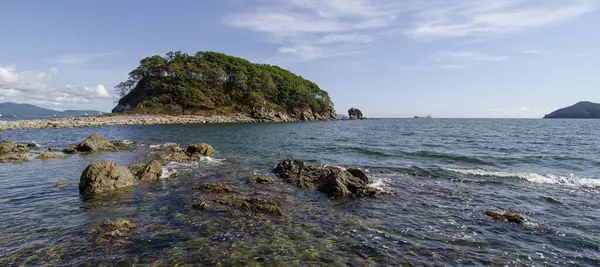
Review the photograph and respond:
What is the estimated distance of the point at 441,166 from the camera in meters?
24.4

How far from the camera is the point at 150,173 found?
17844mm

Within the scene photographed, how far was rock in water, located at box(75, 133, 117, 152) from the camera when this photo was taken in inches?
1161

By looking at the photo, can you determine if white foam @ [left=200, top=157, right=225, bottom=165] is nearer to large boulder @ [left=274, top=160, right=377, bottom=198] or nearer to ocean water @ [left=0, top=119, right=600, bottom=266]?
ocean water @ [left=0, top=119, right=600, bottom=266]

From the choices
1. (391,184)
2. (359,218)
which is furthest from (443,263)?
(391,184)

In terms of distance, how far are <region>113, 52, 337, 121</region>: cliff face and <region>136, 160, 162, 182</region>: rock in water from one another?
95130mm

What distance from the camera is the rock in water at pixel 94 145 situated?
29484 millimetres

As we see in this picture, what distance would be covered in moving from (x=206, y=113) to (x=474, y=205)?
10823 cm

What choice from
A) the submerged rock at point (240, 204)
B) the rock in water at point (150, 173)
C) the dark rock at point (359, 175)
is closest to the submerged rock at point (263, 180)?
the submerged rock at point (240, 204)

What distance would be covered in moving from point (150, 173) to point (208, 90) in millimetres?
108620

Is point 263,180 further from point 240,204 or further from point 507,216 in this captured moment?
point 507,216

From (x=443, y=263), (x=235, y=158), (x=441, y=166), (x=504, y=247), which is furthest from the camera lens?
(x=235, y=158)

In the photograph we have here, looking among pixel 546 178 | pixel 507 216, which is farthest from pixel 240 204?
pixel 546 178

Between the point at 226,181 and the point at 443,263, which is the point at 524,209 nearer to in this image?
the point at 443,263

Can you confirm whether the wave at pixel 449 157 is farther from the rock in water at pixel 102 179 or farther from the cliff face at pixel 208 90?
the cliff face at pixel 208 90
